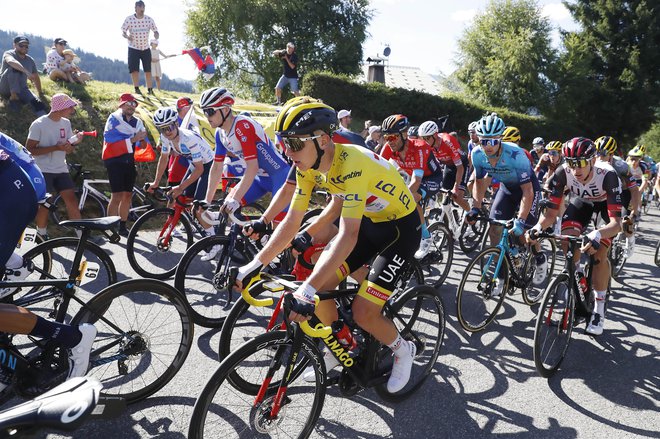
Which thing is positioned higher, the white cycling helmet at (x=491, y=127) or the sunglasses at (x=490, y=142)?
the white cycling helmet at (x=491, y=127)

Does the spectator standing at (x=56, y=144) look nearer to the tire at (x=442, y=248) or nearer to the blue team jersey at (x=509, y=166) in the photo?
the tire at (x=442, y=248)

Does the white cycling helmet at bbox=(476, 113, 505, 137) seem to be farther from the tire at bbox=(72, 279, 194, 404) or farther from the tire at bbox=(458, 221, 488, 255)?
the tire at bbox=(72, 279, 194, 404)

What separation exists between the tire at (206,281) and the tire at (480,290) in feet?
Result: 8.15

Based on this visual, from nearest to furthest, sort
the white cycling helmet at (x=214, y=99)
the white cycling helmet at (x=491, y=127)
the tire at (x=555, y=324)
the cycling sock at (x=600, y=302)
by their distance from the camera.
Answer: the tire at (x=555, y=324) < the cycling sock at (x=600, y=302) < the white cycling helmet at (x=214, y=99) < the white cycling helmet at (x=491, y=127)

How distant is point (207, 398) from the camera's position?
2367mm

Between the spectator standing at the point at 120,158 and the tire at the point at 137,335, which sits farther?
the spectator standing at the point at 120,158

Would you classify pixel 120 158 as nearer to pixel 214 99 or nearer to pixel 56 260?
pixel 214 99

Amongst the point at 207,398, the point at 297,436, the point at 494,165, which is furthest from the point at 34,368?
the point at 494,165

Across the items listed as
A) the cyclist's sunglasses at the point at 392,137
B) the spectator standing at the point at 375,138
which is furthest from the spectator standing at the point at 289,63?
the cyclist's sunglasses at the point at 392,137

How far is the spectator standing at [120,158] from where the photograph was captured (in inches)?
282

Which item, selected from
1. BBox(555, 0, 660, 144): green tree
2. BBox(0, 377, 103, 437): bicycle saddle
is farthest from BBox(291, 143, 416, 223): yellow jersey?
BBox(555, 0, 660, 144): green tree

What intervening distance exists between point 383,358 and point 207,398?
1.53 m

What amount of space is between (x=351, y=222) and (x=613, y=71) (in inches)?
1623

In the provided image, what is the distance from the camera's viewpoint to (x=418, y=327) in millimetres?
3871
